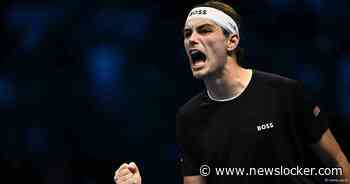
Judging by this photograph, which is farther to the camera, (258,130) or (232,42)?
(232,42)

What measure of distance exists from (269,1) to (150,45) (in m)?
1.02

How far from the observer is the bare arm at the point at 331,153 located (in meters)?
3.02

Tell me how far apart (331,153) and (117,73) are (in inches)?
94.4

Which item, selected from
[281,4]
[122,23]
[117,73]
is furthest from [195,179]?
[122,23]

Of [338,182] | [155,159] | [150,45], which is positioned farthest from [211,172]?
[150,45]

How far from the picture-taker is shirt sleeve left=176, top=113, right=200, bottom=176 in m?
3.15

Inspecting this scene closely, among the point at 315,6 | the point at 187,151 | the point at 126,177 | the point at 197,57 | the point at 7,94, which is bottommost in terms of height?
the point at 126,177

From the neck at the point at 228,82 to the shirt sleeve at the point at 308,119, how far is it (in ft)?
0.86

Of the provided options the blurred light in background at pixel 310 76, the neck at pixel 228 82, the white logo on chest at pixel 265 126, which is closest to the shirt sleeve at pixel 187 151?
the neck at pixel 228 82

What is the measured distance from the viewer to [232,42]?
10.4 ft

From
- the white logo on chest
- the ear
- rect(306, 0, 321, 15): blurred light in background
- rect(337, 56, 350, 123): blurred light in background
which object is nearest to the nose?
the ear

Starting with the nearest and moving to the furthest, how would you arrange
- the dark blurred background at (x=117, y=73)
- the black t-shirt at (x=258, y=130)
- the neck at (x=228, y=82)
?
the black t-shirt at (x=258, y=130)
the neck at (x=228, y=82)
the dark blurred background at (x=117, y=73)

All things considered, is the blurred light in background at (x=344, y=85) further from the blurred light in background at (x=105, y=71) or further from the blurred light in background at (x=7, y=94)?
the blurred light in background at (x=7, y=94)

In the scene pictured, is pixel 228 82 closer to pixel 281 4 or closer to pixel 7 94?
pixel 281 4
